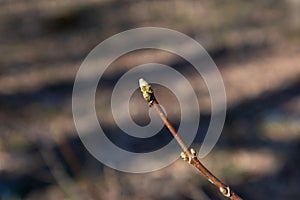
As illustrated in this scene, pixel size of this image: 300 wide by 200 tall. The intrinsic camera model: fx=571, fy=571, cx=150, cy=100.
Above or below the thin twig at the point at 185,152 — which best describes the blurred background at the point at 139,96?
above

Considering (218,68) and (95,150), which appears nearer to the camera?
(95,150)

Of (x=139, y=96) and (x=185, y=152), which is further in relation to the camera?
(x=139, y=96)

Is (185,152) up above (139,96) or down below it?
below

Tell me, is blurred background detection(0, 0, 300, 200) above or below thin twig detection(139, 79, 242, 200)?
above

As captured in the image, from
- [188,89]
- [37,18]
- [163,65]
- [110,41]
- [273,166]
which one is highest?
[37,18]

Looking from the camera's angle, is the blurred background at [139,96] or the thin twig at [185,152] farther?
the blurred background at [139,96]

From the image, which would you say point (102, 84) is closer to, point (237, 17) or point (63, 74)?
point (63, 74)

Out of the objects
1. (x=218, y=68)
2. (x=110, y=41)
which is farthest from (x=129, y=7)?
(x=218, y=68)

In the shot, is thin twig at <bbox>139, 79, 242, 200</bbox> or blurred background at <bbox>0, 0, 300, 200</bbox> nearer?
thin twig at <bbox>139, 79, 242, 200</bbox>
